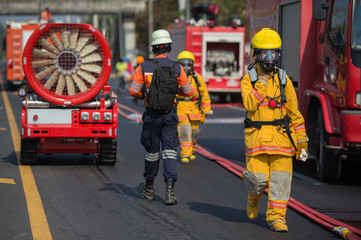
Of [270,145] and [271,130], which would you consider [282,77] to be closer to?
[271,130]

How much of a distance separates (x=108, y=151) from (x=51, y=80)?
4.63 feet

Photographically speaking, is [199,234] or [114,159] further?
[114,159]

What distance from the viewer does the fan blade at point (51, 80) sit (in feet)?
40.7

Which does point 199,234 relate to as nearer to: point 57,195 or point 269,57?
point 269,57

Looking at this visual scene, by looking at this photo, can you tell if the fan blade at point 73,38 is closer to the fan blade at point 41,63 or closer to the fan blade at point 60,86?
the fan blade at point 41,63

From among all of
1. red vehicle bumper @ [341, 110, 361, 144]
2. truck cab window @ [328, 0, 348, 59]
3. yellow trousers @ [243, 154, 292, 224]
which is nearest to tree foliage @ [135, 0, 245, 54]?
truck cab window @ [328, 0, 348, 59]

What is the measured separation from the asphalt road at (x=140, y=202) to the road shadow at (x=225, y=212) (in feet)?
0.03

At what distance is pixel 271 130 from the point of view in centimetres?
786

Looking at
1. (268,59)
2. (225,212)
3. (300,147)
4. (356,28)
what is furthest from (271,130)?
(356,28)

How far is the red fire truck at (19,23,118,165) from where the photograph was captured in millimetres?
12188

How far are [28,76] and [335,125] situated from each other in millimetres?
4742

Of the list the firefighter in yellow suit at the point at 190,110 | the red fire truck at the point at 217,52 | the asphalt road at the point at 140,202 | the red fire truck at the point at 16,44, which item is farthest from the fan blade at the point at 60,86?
the red fire truck at the point at 16,44

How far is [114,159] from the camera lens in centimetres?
1255

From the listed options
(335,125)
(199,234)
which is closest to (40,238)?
(199,234)
